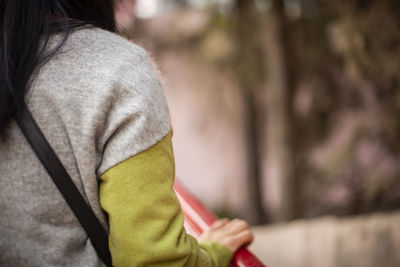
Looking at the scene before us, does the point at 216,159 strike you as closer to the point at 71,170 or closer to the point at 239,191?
the point at 239,191

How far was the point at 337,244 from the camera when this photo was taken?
10.0ft

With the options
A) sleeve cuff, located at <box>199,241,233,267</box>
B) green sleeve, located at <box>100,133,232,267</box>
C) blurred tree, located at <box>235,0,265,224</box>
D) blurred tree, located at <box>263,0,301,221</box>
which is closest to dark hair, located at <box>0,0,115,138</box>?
green sleeve, located at <box>100,133,232,267</box>

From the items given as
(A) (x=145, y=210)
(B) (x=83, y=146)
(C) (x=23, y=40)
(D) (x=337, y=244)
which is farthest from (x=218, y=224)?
(D) (x=337, y=244)

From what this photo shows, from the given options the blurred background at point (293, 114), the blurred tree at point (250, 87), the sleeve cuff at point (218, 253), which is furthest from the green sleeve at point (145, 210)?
the blurred tree at point (250, 87)

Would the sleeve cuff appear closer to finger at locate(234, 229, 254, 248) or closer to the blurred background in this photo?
finger at locate(234, 229, 254, 248)

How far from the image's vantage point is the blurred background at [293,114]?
330cm

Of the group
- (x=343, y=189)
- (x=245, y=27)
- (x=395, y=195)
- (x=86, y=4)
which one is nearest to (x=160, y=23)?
(x=245, y=27)

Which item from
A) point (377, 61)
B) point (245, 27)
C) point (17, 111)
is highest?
point (17, 111)

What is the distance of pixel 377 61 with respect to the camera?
3.55m

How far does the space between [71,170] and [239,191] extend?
21.8 feet

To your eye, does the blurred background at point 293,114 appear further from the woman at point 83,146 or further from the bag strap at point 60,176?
the bag strap at point 60,176

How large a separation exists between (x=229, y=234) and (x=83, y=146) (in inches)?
22.7

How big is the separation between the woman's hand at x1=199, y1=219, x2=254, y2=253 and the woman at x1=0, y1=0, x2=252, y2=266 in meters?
0.30

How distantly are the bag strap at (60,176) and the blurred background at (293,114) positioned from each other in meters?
0.57
